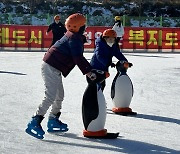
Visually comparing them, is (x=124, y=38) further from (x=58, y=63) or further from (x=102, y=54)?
(x=58, y=63)

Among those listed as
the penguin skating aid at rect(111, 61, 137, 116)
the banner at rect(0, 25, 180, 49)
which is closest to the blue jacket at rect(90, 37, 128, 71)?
the penguin skating aid at rect(111, 61, 137, 116)

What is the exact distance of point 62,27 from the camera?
690 inches

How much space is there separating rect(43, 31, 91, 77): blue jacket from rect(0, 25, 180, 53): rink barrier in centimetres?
1659

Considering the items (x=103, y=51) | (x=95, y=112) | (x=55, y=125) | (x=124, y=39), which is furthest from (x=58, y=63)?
(x=124, y=39)

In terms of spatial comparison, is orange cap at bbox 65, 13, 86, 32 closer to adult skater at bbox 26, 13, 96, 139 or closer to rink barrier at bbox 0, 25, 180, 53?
adult skater at bbox 26, 13, 96, 139

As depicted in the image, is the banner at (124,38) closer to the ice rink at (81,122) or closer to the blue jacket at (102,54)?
the ice rink at (81,122)

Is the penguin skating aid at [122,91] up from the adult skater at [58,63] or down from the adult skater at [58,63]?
down

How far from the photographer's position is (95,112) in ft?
21.2

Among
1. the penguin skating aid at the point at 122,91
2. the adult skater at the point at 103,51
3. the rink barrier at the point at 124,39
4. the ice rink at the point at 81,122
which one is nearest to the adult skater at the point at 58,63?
the ice rink at the point at 81,122

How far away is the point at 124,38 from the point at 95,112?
1682 cm

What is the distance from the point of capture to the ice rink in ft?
19.6

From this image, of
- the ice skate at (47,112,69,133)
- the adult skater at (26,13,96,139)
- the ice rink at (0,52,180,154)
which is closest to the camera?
the ice rink at (0,52,180,154)

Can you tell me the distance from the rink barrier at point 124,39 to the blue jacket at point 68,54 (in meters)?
16.6

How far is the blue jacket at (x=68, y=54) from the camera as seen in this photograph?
20.0ft
